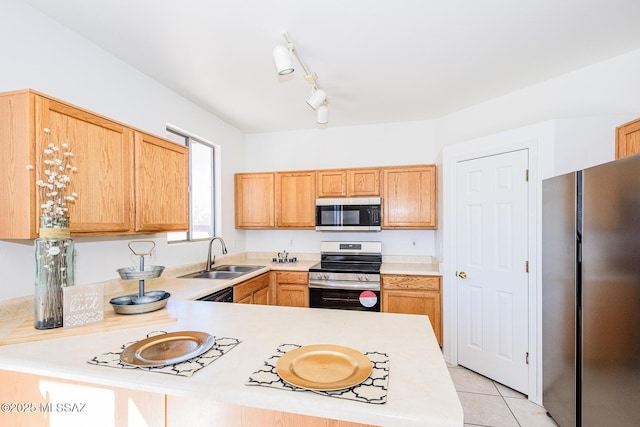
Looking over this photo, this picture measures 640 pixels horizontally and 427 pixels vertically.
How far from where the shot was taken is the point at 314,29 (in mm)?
1928

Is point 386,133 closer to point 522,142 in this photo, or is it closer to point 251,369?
point 522,142

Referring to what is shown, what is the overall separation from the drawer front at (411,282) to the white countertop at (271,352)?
1.66 m

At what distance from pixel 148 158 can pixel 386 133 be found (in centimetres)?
280

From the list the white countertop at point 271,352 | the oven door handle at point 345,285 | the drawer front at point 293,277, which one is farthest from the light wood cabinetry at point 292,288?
the white countertop at point 271,352

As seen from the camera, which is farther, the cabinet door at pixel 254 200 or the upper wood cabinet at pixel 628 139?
the cabinet door at pixel 254 200

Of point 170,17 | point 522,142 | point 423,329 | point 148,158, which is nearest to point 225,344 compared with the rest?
point 423,329

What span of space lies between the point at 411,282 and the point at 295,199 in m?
1.70

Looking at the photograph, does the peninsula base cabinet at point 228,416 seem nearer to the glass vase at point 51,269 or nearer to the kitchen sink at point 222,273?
the glass vase at point 51,269

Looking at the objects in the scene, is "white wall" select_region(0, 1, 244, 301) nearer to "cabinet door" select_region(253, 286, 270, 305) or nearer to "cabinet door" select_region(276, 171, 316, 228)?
"cabinet door" select_region(253, 286, 270, 305)

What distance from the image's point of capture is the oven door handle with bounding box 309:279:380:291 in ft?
10.5

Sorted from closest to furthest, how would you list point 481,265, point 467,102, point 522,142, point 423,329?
point 423,329
point 522,142
point 481,265
point 467,102

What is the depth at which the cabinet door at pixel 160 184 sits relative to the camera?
201cm

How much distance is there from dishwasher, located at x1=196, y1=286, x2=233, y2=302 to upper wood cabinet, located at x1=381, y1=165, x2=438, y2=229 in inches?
74.3

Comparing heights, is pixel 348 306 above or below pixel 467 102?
below
